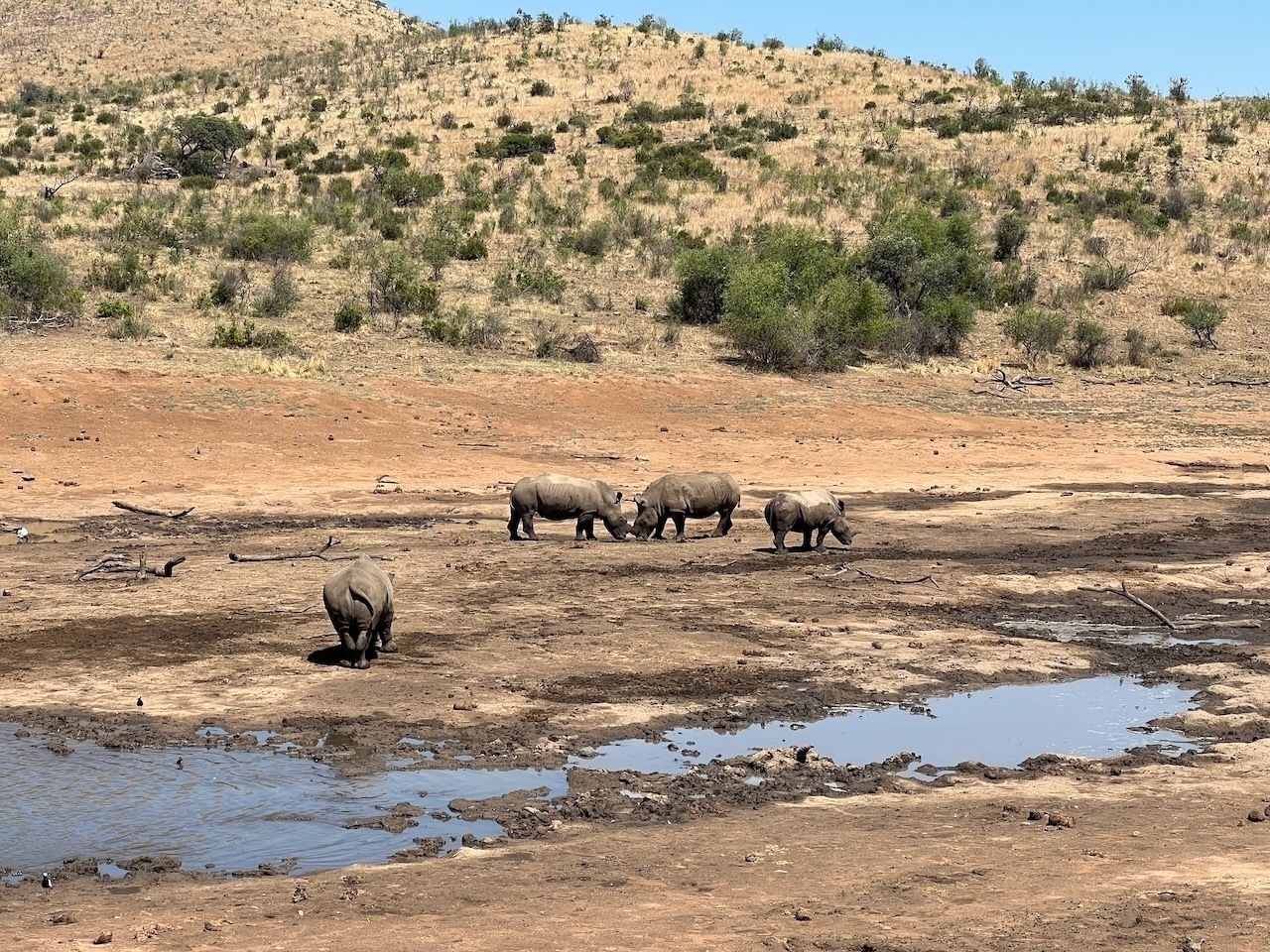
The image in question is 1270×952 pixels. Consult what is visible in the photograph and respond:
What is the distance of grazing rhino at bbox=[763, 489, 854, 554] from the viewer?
18547 mm

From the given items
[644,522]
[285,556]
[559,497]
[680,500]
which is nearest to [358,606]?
[285,556]

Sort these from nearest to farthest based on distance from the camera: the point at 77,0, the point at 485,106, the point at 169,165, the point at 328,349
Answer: the point at 328,349 → the point at 169,165 → the point at 485,106 → the point at 77,0

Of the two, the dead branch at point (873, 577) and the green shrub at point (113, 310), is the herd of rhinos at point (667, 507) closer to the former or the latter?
the dead branch at point (873, 577)

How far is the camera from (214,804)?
9414mm

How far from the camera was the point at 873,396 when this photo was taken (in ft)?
109

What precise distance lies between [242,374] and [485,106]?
125 feet

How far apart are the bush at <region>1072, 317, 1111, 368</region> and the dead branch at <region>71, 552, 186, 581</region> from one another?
90.0 ft

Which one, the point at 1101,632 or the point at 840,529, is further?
the point at 840,529

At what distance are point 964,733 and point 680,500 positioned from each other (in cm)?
846

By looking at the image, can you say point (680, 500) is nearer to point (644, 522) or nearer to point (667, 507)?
point (667, 507)

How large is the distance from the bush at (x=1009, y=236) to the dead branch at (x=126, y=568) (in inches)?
1406

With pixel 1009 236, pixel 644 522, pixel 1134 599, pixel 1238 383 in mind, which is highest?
pixel 1009 236

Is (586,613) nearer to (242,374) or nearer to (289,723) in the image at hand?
(289,723)

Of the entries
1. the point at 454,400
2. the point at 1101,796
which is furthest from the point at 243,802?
the point at 454,400
